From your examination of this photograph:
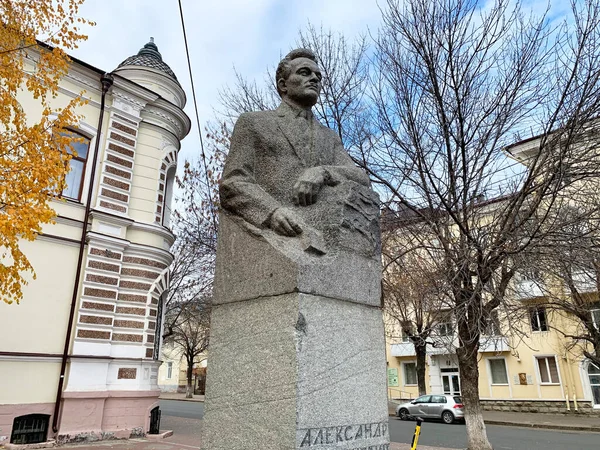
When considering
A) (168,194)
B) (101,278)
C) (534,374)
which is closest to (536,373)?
(534,374)

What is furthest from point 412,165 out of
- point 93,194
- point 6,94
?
point 93,194

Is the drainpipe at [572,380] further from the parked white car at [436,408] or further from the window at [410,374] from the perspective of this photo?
the window at [410,374]

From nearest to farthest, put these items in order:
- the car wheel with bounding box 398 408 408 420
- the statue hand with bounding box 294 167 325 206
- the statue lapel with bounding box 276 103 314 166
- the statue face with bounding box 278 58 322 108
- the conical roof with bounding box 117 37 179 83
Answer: the statue hand with bounding box 294 167 325 206, the statue lapel with bounding box 276 103 314 166, the statue face with bounding box 278 58 322 108, the conical roof with bounding box 117 37 179 83, the car wheel with bounding box 398 408 408 420

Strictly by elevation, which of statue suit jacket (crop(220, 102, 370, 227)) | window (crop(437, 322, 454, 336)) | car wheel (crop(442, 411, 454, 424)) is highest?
statue suit jacket (crop(220, 102, 370, 227))

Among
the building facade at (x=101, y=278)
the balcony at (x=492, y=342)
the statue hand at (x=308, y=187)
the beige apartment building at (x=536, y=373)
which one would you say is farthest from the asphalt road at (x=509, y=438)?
the statue hand at (x=308, y=187)

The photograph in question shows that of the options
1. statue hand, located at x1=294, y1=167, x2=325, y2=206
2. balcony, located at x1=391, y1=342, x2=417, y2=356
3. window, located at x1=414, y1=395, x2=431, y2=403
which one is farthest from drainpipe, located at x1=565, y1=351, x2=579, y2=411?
statue hand, located at x1=294, y1=167, x2=325, y2=206

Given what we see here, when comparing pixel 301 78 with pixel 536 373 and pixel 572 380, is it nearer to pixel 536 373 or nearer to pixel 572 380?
pixel 572 380

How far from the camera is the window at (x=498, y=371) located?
93.5 feet

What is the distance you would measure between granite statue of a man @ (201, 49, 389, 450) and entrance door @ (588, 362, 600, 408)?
2654cm

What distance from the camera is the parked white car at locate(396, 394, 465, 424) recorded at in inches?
861

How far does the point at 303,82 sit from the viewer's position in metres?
4.00

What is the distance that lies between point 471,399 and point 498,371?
21.0m

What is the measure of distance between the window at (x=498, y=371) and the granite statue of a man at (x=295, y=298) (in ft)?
94.0

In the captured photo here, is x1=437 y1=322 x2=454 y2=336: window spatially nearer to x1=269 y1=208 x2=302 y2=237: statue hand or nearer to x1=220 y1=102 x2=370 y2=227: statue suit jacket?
x1=220 y1=102 x2=370 y2=227: statue suit jacket
